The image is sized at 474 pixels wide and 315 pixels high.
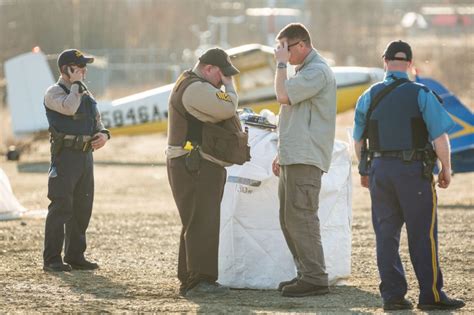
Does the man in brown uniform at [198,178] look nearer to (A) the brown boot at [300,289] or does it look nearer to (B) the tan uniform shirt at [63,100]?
(A) the brown boot at [300,289]

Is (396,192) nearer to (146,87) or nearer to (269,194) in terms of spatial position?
(269,194)

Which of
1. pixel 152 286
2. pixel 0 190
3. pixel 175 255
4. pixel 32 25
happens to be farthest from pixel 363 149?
pixel 32 25

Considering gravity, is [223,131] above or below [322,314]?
above

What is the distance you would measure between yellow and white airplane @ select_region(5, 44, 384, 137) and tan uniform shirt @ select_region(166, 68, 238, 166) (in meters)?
16.5

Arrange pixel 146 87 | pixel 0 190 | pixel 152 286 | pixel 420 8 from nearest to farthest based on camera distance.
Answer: pixel 152 286, pixel 0 190, pixel 146 87, pixel 420 8

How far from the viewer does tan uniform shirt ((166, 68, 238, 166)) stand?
869 cm

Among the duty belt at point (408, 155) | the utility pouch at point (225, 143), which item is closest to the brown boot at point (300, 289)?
the utility pouch at point (225, 143)

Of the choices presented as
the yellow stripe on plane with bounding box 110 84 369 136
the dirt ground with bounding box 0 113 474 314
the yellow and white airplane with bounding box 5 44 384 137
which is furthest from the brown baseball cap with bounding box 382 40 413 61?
the yellow stripe on plane with bounding box 110 84 369 136

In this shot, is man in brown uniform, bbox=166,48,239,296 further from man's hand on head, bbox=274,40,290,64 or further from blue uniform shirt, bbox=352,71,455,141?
blue uniform shirt, bbox=352,71,455,141

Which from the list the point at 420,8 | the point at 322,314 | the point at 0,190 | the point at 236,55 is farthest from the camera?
the point at 420,8

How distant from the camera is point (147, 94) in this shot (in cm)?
2625

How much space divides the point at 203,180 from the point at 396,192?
153 cm

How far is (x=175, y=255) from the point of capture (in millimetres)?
11359

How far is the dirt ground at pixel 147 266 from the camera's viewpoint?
8469 mm
